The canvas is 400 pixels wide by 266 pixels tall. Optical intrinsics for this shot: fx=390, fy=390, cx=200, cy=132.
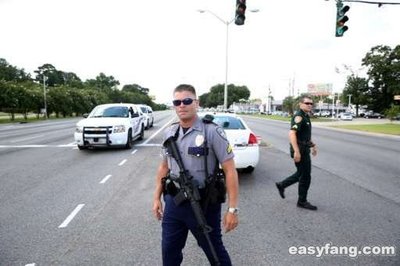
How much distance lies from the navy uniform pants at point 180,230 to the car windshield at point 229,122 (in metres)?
6.33

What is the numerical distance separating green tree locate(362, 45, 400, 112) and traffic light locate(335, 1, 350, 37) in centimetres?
7594

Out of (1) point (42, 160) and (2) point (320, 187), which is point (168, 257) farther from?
(1) point (42, 160)

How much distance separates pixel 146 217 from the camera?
591 centimetres

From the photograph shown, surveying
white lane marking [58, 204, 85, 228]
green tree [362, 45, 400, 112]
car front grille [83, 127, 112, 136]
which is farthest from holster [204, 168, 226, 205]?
green tree [362, 45, 400, 112]

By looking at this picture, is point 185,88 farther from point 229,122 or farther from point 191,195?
point 229,122

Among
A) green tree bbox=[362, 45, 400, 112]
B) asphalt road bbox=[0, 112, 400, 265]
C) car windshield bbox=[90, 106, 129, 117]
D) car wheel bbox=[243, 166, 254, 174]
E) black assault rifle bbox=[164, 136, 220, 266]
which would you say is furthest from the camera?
green tree bbox=[362, 45, 400, 112]

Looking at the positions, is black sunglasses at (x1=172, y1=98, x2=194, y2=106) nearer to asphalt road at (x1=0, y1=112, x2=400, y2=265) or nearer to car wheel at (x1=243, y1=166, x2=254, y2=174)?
asphalt road at (x1=0, y1=112, x2=400, y2=265)

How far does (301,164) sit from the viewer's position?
6.27m

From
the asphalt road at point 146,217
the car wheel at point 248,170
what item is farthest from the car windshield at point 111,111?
the car wheel at point 248,170

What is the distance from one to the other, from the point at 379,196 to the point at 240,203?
2.76m

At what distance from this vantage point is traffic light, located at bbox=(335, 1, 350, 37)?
12.8 m

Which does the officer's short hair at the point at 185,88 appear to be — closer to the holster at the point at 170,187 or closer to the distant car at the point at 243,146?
the holster at the point at 170,187

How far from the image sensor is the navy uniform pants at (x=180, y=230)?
311 centimetres

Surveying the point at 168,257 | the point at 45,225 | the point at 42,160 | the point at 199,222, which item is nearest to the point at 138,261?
the point at 168,257
